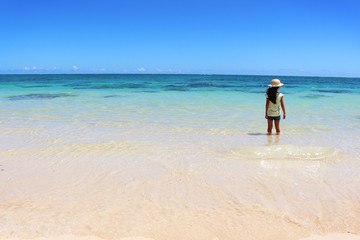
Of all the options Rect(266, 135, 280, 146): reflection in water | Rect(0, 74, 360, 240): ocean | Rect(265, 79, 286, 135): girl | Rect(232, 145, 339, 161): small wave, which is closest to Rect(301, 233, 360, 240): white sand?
Rect(0, 74, 360, 240): ocean

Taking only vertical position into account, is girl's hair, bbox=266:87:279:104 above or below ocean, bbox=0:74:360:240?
above

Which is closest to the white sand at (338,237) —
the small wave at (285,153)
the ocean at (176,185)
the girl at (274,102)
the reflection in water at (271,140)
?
the ocean at (176,185)

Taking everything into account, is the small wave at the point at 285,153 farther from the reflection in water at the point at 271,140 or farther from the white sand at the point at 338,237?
the white sand at the point at 338,237

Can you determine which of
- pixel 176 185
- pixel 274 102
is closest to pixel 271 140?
pixel 274 102

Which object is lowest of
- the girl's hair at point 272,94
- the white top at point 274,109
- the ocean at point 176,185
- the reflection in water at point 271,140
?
the ocean at point 176,185

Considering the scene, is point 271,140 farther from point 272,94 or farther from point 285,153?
point 285,153

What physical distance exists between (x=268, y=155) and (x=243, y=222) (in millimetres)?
2261

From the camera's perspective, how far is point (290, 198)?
3156 millimetres

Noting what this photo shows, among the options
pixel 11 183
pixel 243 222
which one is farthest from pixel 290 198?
pixel 11 183

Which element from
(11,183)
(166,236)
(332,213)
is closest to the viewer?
(166,236)

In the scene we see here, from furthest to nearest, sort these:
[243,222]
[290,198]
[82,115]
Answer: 1. [82,115]
2. [290,198]
3. [243,222]

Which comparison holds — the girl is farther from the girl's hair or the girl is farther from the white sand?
the white sand

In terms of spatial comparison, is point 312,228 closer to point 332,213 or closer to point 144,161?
point 332,213

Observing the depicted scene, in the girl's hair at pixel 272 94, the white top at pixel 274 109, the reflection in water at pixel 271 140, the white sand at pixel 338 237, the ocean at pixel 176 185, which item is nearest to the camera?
the white sand at pixel 338 237
